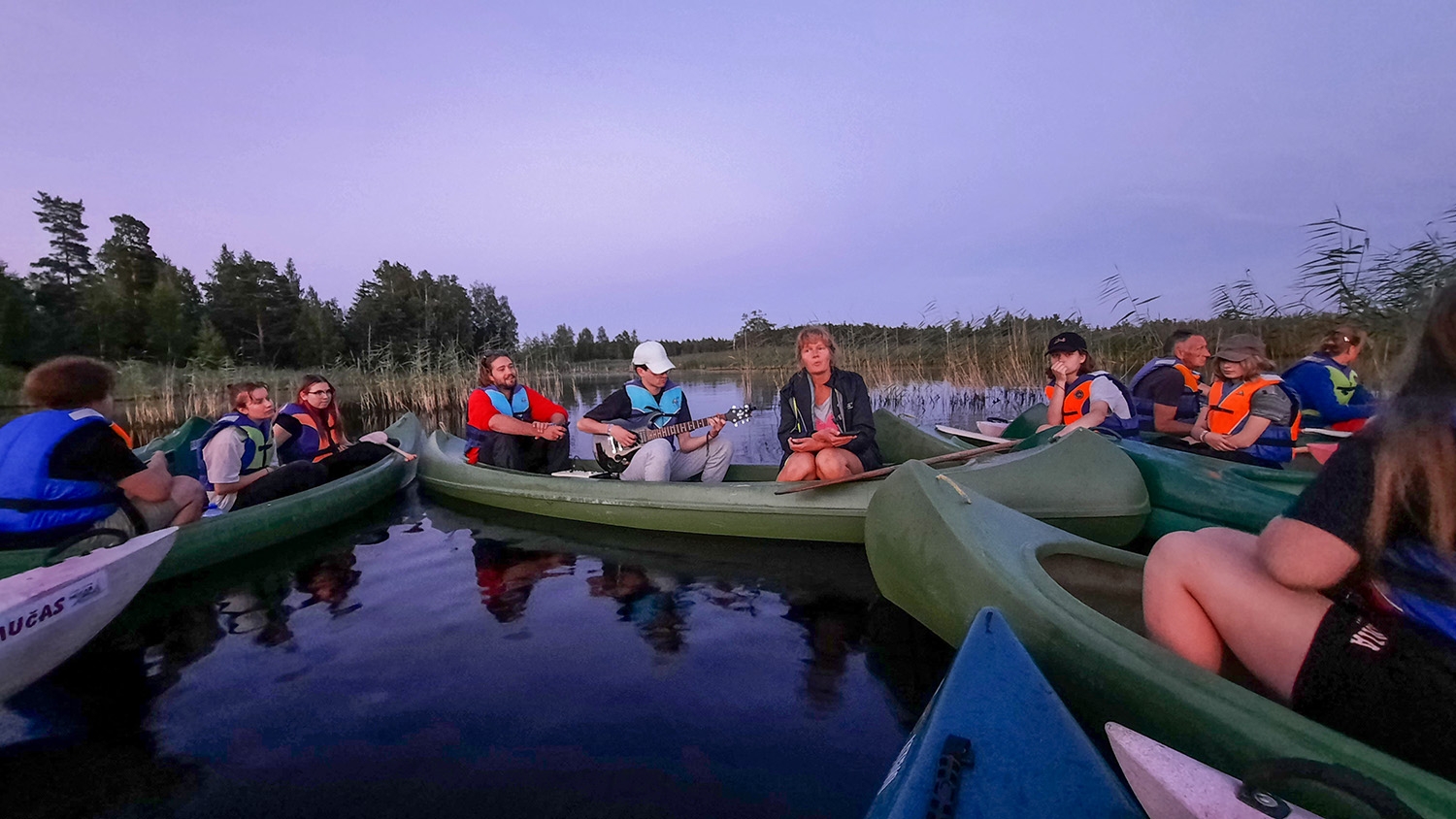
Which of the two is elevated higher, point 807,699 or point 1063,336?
point 1063,336

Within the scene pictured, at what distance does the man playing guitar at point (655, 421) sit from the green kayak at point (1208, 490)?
9.82 feet

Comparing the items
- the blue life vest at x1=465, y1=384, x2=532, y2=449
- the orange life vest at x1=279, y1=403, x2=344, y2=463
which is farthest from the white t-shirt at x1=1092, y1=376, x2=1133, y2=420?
the orange life vest at x1=279, y1=403, x2=344, y2=463

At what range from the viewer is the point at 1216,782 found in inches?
47.8

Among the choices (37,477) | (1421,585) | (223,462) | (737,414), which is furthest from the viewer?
(737,414)

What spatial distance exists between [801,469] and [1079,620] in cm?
261

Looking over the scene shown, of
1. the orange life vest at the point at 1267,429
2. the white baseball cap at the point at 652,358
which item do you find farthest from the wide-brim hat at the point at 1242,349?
the white baseball cap at the point at 652,358

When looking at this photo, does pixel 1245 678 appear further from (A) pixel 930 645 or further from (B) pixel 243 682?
(B) pixel 243 682

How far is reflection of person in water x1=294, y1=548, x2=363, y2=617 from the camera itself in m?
3.84

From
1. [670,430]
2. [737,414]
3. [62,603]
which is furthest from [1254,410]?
[62,603]

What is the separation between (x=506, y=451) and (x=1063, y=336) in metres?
4.82

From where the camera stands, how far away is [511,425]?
573 cm

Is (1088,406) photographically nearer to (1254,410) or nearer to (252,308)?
(1254,410)

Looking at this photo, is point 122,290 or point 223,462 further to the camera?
point 122,290

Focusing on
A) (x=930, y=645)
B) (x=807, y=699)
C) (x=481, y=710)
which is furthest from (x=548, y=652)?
(x=930, y=645)
